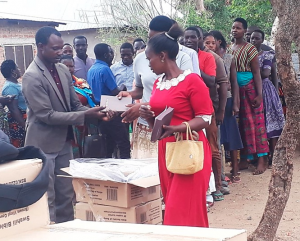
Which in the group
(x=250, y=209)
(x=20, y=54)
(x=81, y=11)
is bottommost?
(x=250, y=209)

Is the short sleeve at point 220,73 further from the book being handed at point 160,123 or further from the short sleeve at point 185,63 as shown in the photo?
the book being handed at point 160,123

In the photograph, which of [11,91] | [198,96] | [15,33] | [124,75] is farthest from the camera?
[15,33]

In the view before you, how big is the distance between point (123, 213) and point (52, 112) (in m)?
1.09

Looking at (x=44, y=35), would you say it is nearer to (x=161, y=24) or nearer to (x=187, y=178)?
(x=161, y=24)

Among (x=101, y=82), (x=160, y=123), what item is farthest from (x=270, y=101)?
(x=160, y=123)

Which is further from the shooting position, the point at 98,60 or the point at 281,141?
the point at 98,60

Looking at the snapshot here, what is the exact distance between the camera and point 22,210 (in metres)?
2.14

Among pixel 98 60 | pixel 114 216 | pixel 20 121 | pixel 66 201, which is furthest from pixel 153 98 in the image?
pixel 20 121

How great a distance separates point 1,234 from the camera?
2.04m

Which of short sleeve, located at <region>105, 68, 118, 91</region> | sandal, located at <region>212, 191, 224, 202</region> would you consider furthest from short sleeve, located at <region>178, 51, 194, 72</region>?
sandal, located at <region>212, 191, 224, 202</region>

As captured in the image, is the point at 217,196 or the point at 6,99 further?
the point at 6,99

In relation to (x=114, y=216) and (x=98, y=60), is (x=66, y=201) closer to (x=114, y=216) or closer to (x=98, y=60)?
(x=114, y=216)

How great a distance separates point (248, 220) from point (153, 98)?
2.15m

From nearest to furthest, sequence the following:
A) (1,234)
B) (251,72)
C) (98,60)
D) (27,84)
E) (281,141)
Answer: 1. (1,234)
2. (281,141)
3. (27,84)
4. (98,60)
5. (251,72)
